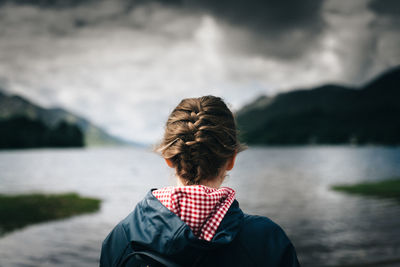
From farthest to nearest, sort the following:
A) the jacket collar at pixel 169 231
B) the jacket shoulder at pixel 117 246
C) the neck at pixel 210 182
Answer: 1. the neck at pixel 210 182
2. the jacket shoulder at pixel 117 246
3. the jacket collar at pixel 169 231

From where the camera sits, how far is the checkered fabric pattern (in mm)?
2186

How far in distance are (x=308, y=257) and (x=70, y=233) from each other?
14585 mm

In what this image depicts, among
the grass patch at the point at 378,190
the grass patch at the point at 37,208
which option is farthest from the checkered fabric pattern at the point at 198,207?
the grass patch at the point at 378,190

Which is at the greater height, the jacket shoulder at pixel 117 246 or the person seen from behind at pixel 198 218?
the person seen from behind at pixel 198 218

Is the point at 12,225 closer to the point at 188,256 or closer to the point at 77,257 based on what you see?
the point at 77,257

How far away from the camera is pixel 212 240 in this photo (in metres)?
2.11

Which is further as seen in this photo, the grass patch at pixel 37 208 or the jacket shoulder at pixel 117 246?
the grass patch at pixel 37 208

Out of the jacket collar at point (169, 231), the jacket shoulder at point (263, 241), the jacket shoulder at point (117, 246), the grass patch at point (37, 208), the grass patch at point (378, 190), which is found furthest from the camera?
the grass patch at point (378, 190)

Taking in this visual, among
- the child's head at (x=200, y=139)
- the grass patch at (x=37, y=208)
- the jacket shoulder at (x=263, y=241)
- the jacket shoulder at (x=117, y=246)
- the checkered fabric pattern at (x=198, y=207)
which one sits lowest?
the grass patch at (x=37, y=208)

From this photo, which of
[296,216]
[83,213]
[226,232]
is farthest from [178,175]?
[83,213]

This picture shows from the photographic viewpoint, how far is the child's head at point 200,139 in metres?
2.40

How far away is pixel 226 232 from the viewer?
6.97 ft

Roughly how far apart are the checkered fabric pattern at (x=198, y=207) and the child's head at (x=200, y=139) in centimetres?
23

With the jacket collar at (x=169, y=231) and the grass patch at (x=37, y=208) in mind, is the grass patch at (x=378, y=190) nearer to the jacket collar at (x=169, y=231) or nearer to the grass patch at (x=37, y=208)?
the grass patch at (x=37, y=208)
